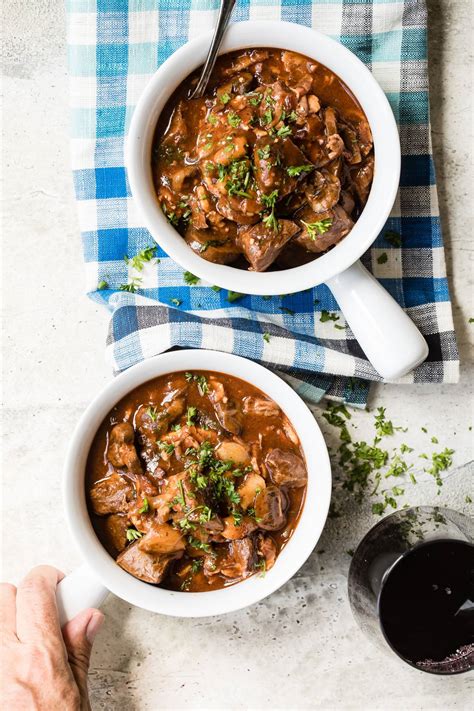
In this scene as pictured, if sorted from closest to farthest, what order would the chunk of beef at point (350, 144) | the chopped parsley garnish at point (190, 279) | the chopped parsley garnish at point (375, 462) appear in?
the chunk of beef at point (350, 144) → the chopped parsley garnish at point (190, 279) → the chopped parsley garnish at point (375, 462)

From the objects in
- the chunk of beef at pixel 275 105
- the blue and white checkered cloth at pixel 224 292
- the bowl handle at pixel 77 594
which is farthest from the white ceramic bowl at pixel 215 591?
the chunk of beef at pixel 275 105

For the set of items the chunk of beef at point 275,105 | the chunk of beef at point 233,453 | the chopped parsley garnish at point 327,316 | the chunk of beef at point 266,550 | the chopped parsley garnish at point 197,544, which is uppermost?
the chunk of beef at point 275,105

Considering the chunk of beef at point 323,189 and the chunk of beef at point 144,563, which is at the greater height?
the chunk of beef at point 323,189

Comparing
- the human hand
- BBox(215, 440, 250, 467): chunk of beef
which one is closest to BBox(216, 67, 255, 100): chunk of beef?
BBox(215, 440, 250, 467): chunk of beef

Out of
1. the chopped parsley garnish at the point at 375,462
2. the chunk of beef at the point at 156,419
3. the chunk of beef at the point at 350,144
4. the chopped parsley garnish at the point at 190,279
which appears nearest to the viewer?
the chunk of beef at the point at 350,144

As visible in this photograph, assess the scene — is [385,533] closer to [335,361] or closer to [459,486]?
[459,486]

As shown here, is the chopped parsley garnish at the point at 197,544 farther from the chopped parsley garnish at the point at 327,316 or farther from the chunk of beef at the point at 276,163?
the chunk of beef at the point at 276,163
